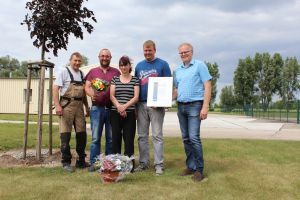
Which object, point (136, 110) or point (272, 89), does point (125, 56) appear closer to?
point (136, 110)

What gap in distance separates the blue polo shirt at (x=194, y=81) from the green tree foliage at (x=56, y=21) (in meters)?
2.91

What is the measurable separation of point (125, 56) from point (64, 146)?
1.84 metres

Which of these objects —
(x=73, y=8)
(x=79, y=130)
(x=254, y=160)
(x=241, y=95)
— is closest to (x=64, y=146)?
(x=79, y=130)

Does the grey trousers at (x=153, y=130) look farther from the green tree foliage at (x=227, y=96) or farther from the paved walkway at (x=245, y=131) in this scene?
the green tree foliage at (x=227, y=96)

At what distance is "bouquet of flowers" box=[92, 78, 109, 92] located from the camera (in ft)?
24.1

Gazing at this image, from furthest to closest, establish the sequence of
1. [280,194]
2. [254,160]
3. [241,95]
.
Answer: [241,95], [254,160], [280,194]

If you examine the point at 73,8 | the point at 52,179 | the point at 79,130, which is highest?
the point at 73,8

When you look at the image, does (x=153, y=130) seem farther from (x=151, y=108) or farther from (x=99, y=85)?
(x=99, y=85)

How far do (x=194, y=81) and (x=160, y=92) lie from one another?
56cm

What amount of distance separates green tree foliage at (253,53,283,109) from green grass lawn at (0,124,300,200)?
73971 millimetres

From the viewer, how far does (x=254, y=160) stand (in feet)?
28.3

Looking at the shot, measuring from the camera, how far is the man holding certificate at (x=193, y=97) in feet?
22.4

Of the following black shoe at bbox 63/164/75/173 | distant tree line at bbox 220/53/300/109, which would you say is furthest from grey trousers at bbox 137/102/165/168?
distant tree line at bbox 220/53/300/109

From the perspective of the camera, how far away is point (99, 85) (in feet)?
24.1
